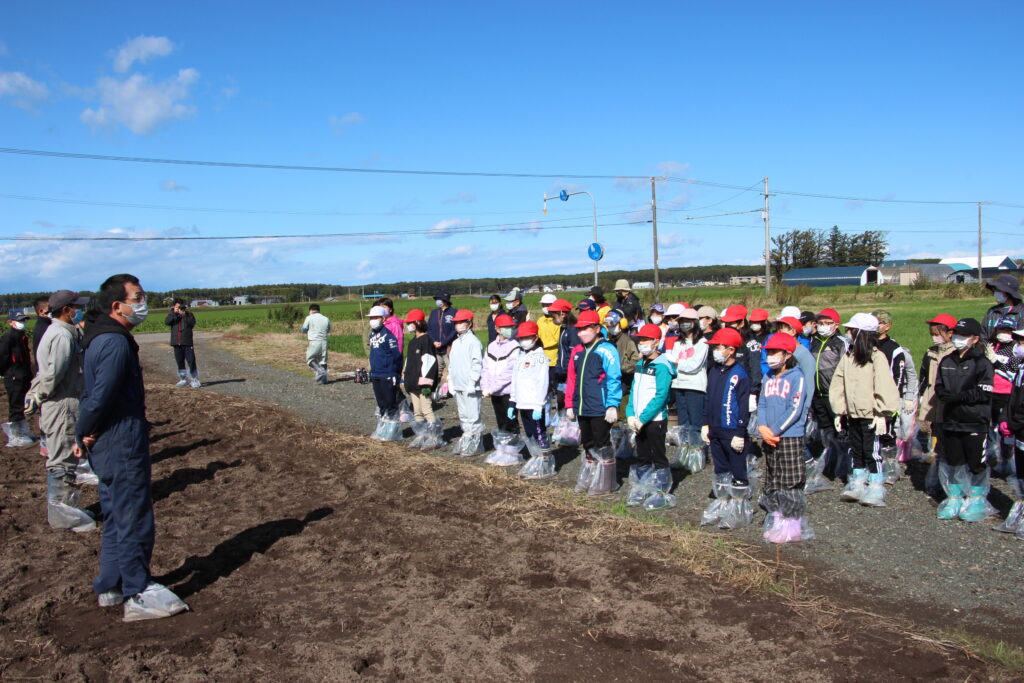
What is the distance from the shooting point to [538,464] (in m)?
8.69

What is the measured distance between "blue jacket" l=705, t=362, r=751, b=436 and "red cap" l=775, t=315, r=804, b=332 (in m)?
1.84

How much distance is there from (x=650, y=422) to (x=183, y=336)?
13280 millimetres

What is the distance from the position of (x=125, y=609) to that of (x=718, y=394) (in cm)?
500

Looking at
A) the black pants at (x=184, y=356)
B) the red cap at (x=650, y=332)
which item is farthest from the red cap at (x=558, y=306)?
the black pants at (x=184, y=356)

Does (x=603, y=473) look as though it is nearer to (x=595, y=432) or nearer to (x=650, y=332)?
(x=595, y=432)

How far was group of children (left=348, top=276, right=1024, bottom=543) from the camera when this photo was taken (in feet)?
21.5

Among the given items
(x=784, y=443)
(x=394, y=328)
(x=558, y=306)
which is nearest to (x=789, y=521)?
(x=784, y=443)

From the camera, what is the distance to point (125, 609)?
501 cm

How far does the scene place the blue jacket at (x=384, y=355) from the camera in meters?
10.7

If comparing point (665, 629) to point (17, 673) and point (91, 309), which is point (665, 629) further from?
point (91, 309)

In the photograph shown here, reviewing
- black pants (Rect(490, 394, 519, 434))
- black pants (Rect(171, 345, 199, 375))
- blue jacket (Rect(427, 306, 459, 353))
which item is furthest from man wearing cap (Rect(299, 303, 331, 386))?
black pants (Rect(490, 394, 519, 434))

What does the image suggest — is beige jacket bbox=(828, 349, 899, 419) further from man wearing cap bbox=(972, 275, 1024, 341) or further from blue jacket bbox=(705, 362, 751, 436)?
man wearing cap bbox=(972, 275, 1024, 341)

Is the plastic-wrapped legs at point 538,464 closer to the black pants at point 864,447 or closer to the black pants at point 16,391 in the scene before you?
the black pants at point 864,447

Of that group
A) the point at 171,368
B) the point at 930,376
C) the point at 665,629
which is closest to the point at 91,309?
the point at 665,629
